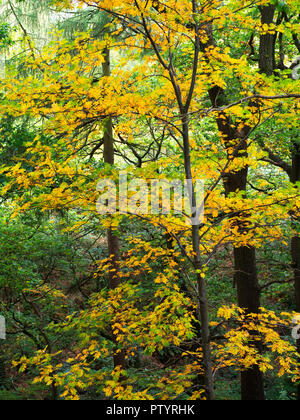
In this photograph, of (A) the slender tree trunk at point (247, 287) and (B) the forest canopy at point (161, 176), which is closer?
(B) the forest canopy at point (161, 176)

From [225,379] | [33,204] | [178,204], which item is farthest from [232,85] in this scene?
[225,379]

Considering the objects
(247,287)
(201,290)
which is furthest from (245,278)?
(201,290)

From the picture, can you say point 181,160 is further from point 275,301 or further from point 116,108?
point 275,301

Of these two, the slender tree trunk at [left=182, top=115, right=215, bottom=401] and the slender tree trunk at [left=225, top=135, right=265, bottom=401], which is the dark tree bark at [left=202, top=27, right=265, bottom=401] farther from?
the slender tree trunk at [left=182, top=115, right=215, bottom=401]

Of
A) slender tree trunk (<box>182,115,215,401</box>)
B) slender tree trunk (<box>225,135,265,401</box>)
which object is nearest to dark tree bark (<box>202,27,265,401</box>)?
slender tree trunk (<box>225,135,265,401</box>)

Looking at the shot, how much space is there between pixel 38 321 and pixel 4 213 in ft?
9.16

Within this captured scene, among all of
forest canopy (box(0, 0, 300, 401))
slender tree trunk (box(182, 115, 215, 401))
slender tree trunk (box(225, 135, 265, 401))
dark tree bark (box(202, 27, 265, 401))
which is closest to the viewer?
forest canopy (box(0, 0, 300, 401))

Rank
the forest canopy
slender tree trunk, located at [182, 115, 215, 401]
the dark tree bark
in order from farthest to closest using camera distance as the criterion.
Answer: the dark tree bark → slender tree trunk, located at [182, 115, 215, 401] → the forest canopy

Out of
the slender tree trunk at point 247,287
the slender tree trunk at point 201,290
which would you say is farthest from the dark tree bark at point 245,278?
the slender tree trunk at point 201,290

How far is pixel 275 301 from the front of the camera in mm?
10656

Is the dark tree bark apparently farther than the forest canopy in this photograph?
Yes

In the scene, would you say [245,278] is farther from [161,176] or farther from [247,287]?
[161,176]

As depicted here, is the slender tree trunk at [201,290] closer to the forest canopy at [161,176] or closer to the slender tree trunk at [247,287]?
the forest canopy at [161,176]

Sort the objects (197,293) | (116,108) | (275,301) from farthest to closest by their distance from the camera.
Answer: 1. (275,301)
2. (197,293)
3. (116,108)
